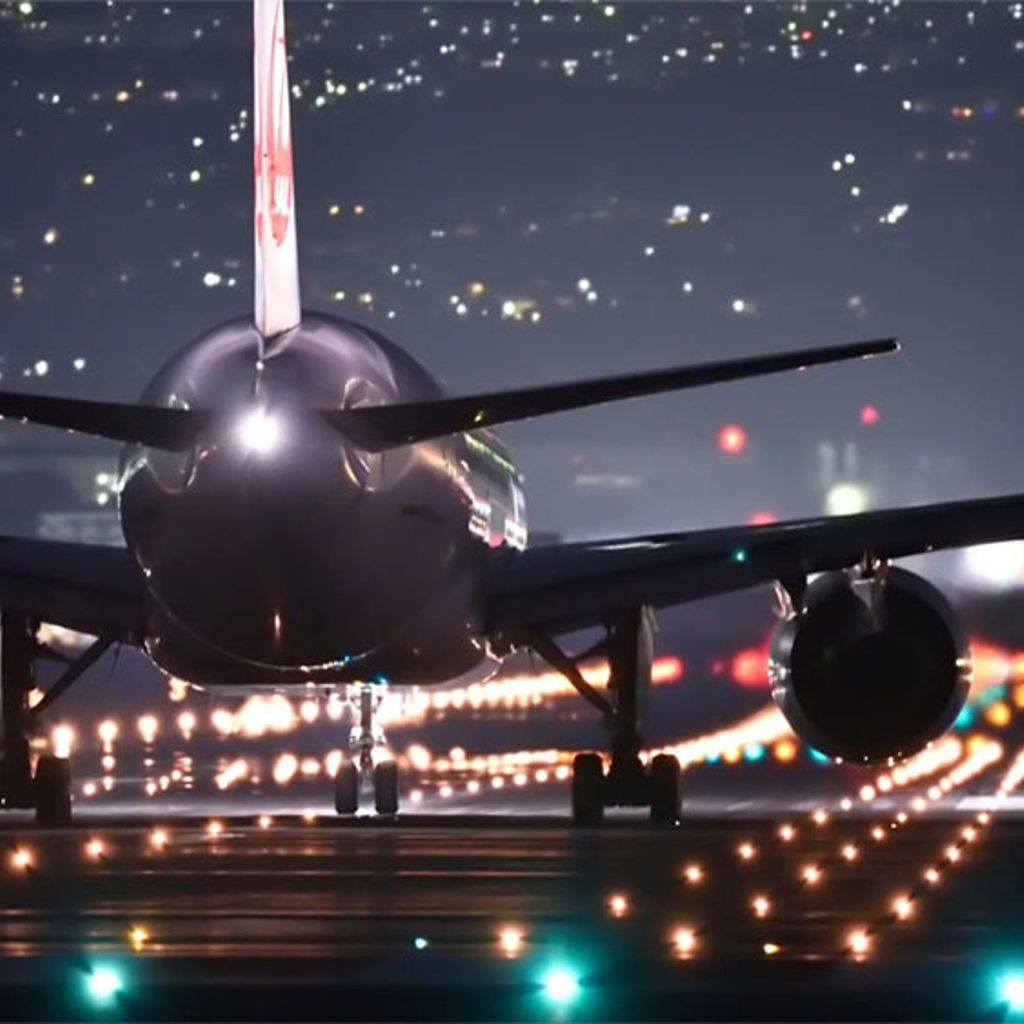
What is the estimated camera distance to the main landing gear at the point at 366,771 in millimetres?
38844

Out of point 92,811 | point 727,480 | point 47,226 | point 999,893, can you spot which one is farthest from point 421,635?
point 47,226

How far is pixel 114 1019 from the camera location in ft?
58.4

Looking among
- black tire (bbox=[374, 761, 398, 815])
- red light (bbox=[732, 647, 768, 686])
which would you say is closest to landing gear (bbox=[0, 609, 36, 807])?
black tire (bbox=[374, 761, 398, 815])

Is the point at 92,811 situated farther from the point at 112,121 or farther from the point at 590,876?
the point at 112,121

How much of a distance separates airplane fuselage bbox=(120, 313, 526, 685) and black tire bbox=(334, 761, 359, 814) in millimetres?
3040

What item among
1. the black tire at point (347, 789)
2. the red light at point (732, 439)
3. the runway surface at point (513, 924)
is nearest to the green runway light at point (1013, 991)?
the runway surface at point (513, 924)

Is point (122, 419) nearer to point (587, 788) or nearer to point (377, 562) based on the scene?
point (377, 562)

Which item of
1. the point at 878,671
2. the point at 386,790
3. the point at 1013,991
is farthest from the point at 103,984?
the point at 386,790

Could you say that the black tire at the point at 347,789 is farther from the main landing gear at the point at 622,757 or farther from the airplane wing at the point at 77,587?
the airplane wing at the point at 77,587

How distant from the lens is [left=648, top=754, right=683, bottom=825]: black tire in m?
37.8

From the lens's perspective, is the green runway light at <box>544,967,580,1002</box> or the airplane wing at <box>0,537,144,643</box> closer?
the green runway light at <box>544,967,580,1002</box>

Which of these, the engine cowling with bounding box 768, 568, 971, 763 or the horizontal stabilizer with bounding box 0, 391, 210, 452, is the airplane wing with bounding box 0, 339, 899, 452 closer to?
the horizontal stabilizer with bounding box 0, 391, 210, 452

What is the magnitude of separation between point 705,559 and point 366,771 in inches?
176

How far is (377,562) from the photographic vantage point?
1326 inches
